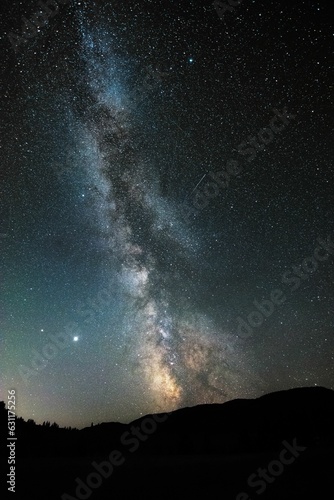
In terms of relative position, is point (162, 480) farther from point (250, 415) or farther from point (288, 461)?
point (250, 415)

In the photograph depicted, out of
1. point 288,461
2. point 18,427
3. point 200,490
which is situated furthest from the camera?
point 18,427

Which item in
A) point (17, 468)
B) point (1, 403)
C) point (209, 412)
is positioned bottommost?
point (17, 468)

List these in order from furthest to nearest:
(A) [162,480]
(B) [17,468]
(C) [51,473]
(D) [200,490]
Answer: (B) [17,468] < (C) [51,473] < (A) [162,480] < (D) [200,490]

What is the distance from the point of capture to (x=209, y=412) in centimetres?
4122

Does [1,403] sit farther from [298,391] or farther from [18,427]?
[298,391]

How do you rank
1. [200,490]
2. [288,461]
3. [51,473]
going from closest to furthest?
[200,490] → [51,473] → [288,461]

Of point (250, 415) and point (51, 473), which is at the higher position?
point (250, 415)

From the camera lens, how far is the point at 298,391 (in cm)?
4794

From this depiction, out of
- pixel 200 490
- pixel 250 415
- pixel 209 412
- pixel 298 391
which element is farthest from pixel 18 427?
pixel 298 391

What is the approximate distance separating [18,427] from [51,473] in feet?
25.7

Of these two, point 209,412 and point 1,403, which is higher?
point 209,412

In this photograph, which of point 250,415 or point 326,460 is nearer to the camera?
point 326,460

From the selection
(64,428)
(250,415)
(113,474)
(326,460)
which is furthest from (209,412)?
(113,474)

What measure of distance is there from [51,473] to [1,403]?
10075mm
